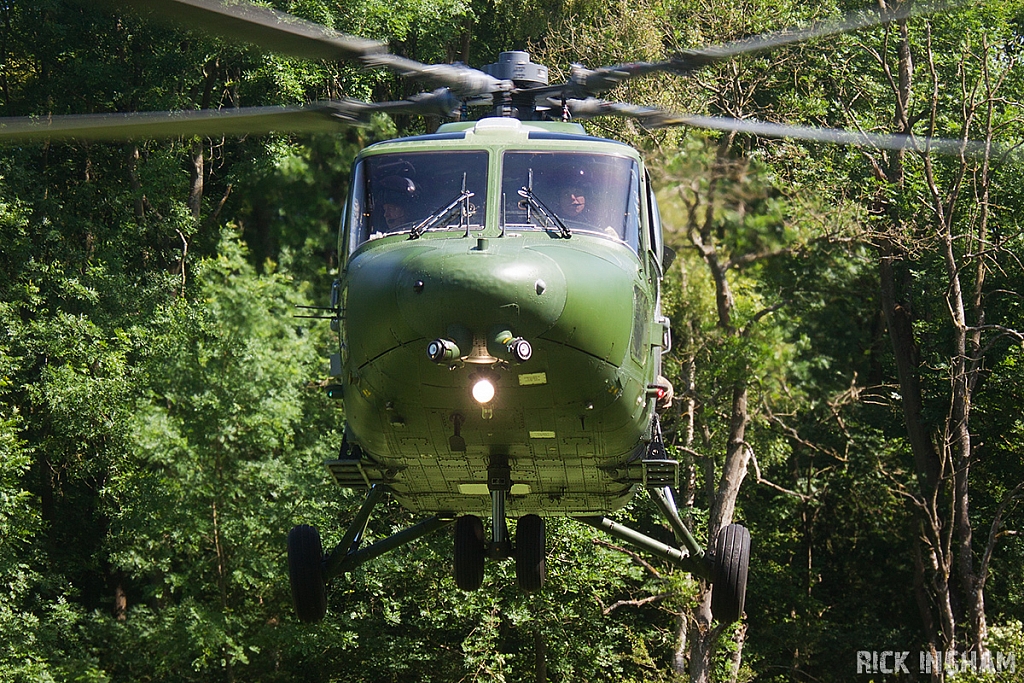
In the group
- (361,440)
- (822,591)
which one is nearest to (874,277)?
(822,591)

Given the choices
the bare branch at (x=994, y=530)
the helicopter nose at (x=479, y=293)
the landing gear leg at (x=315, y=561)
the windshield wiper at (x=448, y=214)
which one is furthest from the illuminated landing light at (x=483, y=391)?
the bare branch at (x=994, y=530)

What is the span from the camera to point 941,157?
862 inches

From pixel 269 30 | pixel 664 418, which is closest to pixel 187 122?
pixel 269 30

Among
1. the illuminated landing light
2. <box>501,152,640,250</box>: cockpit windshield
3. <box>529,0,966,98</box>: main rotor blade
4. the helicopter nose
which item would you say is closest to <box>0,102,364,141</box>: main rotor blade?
<box>501,152,640,250</box>: cockpit windshield

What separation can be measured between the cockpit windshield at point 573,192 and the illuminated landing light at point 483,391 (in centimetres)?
138

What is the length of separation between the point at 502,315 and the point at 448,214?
1463mm

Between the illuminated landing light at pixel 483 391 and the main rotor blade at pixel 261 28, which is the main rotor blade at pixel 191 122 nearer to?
the main rotor blade at pixel 261 28

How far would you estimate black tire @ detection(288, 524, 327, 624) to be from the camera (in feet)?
40.9

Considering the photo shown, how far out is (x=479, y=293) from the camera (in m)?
7.58

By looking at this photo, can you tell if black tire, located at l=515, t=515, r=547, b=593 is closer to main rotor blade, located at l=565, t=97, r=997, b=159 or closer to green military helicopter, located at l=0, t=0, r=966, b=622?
green military helicopter, located at l=0, t=0, r=966, b=622

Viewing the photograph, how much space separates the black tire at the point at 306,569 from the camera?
12453mm

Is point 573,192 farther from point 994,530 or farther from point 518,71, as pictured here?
point 994,530

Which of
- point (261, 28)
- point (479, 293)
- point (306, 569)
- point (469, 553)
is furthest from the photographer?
point (306, 569)

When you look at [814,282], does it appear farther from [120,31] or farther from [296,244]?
[120,31]
